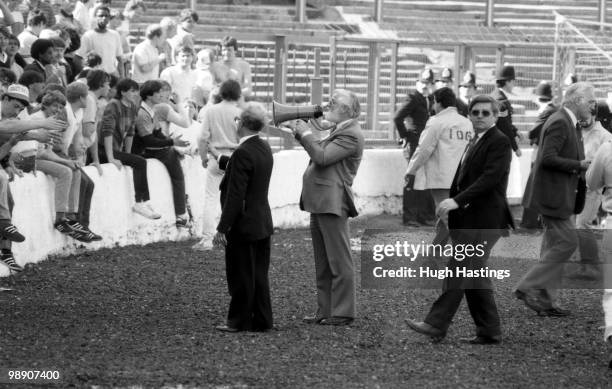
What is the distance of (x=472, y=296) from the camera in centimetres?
953

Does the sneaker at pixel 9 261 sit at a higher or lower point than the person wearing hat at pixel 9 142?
lower

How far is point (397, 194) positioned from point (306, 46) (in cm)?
270

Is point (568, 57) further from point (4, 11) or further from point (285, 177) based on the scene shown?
point (4, 11)

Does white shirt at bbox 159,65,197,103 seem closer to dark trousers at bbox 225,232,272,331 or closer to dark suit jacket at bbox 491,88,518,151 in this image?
dark suit jacket at bbox 491,88,518,151

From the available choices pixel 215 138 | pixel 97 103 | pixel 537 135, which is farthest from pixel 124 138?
pixel 537 135

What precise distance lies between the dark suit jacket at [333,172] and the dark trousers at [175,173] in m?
5.58

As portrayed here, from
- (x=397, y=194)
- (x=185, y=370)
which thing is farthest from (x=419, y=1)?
(x=185, y=370)

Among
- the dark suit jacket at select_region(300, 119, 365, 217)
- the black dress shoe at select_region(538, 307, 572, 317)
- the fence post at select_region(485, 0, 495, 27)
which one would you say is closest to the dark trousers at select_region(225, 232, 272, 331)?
the dark suit jacket at select_region(300, 119, 365, 217)

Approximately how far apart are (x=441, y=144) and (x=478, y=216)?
4993 millimetres

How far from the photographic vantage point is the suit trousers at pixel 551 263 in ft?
36.6

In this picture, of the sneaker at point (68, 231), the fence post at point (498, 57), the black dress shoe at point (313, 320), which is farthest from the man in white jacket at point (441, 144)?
the fence post at point (498, 57)

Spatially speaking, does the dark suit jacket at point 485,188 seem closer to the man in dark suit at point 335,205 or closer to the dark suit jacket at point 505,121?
the man in dark suit at point 335,205

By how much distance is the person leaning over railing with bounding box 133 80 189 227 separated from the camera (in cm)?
1555

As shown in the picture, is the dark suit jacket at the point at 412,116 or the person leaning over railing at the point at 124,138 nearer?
the person leaning over railing at the point at 124,138
